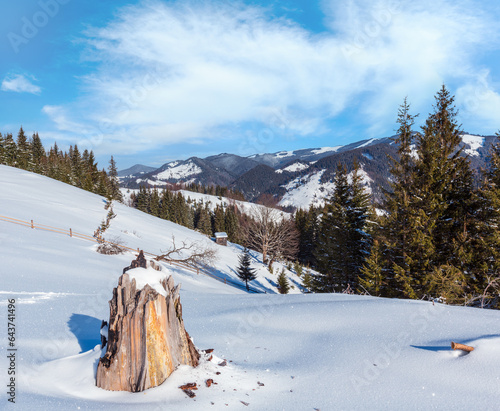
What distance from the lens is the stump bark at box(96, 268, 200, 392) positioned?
3.12m

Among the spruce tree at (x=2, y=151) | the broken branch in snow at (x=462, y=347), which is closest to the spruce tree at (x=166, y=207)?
the spruce tree at (x=2, y=151)

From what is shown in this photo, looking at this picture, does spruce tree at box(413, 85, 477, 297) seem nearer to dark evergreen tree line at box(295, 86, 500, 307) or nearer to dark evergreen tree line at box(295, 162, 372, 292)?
dark evergreen tree line at box(295, 86, 500, 307)

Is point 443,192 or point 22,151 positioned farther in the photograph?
point 22,151

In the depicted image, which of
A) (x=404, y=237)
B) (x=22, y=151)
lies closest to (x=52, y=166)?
(x=22, y=151)

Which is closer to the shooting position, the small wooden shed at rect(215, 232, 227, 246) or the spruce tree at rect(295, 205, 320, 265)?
the small wooden shed at rect(215, 232, 227, 246)

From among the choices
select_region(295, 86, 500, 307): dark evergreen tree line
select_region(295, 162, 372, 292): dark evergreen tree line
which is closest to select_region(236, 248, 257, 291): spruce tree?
select_region(295, 162, 372, 292): dark evergreen tree line

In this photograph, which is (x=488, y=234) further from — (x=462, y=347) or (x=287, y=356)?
(x=287, y=356)

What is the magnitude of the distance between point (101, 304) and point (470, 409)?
287 inches

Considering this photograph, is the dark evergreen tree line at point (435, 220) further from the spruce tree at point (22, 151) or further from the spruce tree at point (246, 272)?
A: the spruce tree at point (22, 151)

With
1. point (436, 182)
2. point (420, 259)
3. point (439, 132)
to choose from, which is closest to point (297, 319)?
point (420, 259)

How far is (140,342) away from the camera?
10.7 ft

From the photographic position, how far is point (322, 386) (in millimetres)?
3201

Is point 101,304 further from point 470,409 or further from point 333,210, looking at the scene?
point 333,210

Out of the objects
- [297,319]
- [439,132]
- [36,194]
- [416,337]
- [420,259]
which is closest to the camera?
[416,337]
